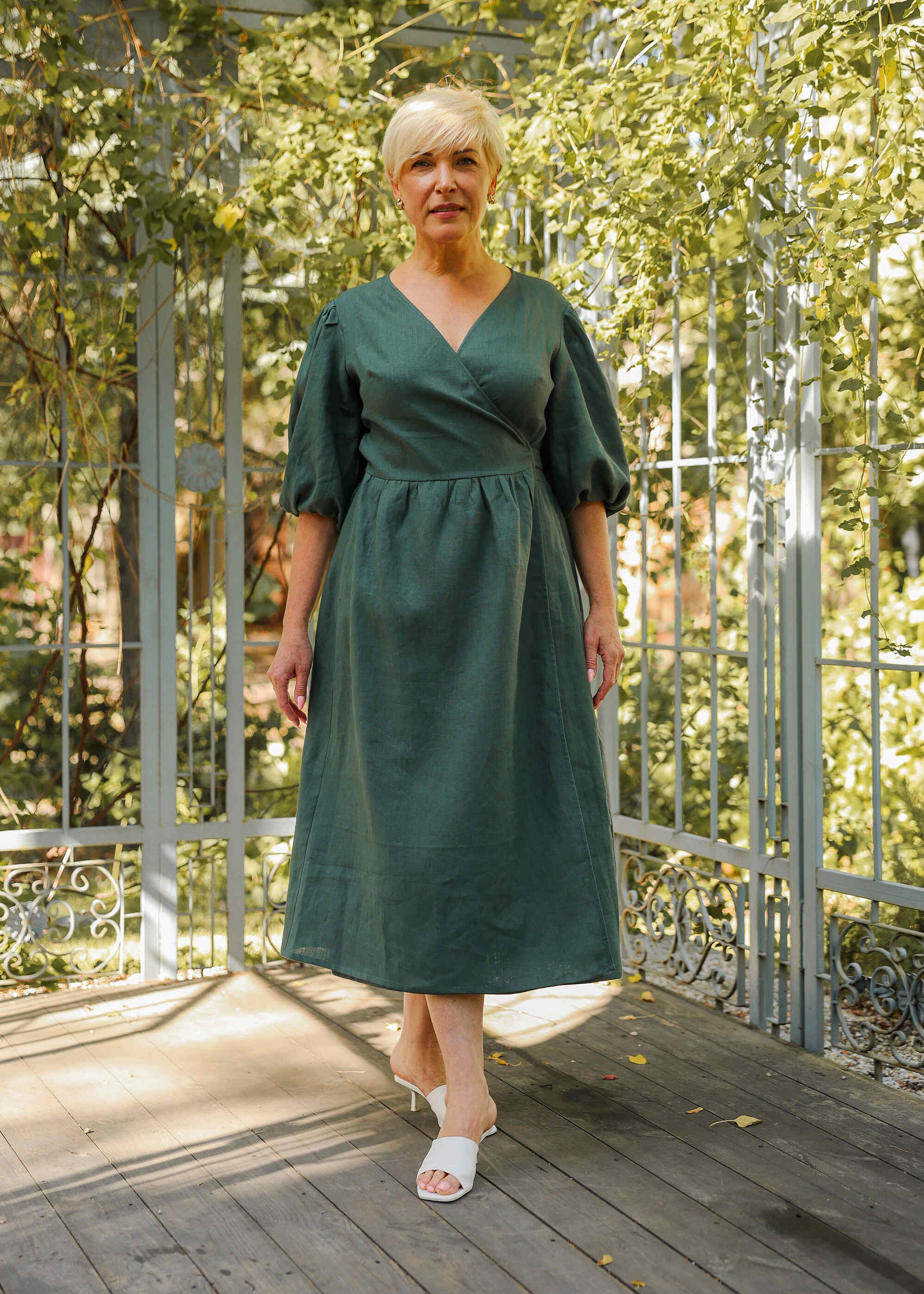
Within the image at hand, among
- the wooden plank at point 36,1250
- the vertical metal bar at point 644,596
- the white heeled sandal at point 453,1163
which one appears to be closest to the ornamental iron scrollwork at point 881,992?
the vertical metal bar at point 644,596

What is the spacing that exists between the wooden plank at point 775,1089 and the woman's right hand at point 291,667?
1139 mm

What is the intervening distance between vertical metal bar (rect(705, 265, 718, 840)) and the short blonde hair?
1.04 meters

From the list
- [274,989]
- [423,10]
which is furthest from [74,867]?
[423,10]

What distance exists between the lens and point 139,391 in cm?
314

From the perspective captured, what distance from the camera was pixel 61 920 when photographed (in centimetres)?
311

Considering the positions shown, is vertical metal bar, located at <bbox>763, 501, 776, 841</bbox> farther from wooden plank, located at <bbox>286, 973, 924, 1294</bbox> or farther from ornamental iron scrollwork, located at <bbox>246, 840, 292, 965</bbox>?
ornamental iron scrollwork, located at <bbox>246, 840, 292, 965</bbox>

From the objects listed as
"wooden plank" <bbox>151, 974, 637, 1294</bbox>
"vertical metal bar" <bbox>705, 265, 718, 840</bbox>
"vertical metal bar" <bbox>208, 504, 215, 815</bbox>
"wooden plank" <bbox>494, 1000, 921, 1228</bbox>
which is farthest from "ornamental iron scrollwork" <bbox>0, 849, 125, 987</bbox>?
"vertical metal bar" <bbox>705, 265, 718, 840</bbox>

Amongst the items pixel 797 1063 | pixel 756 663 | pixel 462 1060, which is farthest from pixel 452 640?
pixel 797 1063

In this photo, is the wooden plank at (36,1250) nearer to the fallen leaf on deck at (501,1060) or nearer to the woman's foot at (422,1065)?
the woman's foot at (422,1065)

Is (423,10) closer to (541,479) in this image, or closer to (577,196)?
(577,196)

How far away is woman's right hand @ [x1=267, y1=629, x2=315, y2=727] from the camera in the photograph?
2.15 metres

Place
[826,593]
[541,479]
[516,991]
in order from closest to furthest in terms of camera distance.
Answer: [516,991] → [541,479] → [826,593]

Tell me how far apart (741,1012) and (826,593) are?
0.98 metres

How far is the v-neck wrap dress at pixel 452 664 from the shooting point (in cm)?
197
